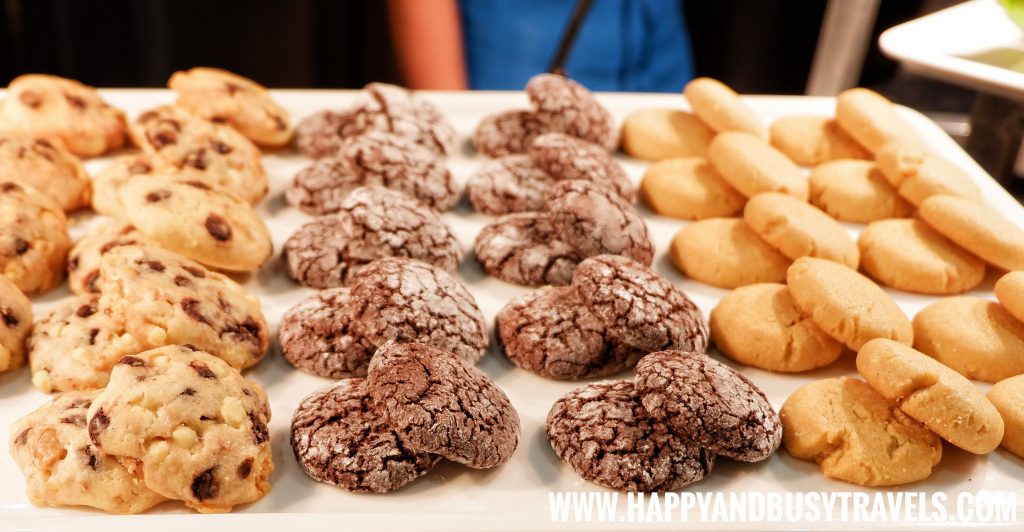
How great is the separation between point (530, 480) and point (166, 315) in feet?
2.03

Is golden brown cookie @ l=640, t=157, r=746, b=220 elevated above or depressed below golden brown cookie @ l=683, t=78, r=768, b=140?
below

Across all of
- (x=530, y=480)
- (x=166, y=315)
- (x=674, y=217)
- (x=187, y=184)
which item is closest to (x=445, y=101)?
(x=674, y=217)

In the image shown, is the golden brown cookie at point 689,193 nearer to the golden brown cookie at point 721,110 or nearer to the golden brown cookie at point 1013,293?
the golden brown cookie at point 721,110

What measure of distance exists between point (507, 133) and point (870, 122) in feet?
2.81

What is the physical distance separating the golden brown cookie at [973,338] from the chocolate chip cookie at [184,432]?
1111 mm

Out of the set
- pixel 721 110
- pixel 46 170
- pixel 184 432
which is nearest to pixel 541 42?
pixel 721 110

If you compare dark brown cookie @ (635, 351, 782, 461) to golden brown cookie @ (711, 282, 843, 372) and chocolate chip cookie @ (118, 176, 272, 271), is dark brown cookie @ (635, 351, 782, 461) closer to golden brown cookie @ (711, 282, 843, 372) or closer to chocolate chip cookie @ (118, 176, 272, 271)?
golden brown cookie @ (711, 282, 843, 372)

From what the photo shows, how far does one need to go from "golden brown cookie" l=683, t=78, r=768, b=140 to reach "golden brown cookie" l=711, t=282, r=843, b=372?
0.63m

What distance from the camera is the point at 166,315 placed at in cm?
132

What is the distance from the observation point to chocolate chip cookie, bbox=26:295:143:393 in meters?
1.28

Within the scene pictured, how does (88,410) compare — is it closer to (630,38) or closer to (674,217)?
(674,217)

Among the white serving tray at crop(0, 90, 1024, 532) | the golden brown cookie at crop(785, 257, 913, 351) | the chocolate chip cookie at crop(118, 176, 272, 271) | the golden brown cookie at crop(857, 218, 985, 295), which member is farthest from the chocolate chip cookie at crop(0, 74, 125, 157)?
the golden brown cookie at crop(857, 218, 985, 295)

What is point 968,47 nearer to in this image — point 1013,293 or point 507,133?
point 1013,293

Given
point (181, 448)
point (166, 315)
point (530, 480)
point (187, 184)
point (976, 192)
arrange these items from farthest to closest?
point (976, 192) → point (187, 184) → point (166, 315) → point (530, 480) → point (181, 448)
